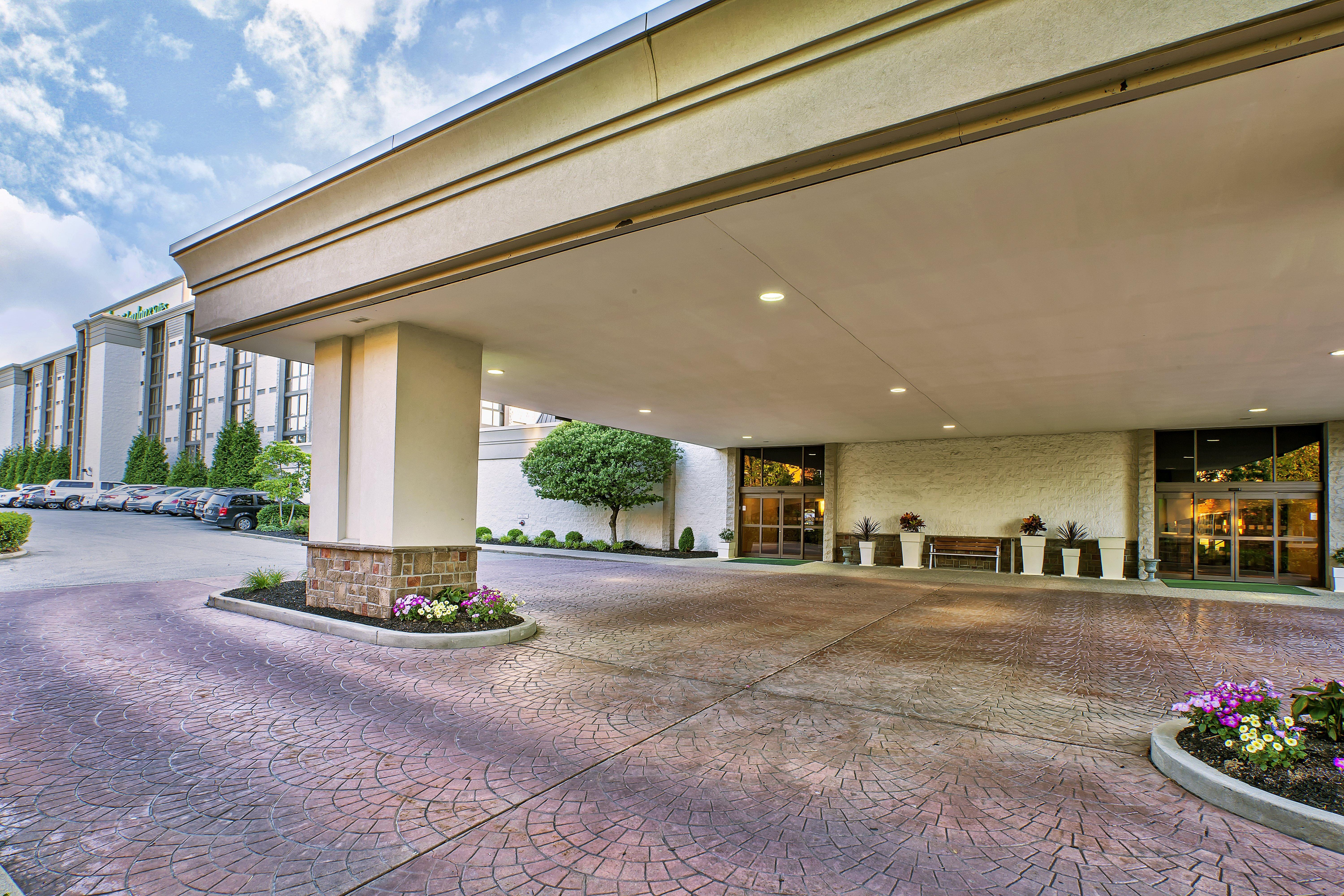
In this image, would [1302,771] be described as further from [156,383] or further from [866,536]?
[156,383]

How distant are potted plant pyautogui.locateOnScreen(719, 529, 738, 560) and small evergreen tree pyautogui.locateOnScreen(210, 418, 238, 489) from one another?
33358 millimetres

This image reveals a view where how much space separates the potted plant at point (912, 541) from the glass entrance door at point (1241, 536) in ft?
17.4

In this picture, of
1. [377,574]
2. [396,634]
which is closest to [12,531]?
[377,574]

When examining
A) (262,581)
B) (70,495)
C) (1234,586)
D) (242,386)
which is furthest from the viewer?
(242,386)

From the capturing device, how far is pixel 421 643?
20.9 ft

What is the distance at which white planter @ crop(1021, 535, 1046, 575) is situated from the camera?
51.0 feet

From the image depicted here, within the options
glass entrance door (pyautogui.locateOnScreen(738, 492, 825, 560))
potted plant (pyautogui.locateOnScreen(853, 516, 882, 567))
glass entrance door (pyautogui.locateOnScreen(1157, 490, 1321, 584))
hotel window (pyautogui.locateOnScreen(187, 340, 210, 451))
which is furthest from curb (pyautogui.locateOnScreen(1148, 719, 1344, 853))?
hotel window (pyautogui.locateOnScreen(187, 340, 210, 451))

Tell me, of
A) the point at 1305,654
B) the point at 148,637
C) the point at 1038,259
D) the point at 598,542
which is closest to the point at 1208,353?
the point at 1305,654

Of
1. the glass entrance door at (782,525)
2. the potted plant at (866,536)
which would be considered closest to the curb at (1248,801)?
the potted plant at (866,536)

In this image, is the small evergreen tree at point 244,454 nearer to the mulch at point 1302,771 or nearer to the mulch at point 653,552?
the mulch at point 653,552

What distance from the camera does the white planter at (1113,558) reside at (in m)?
14.8

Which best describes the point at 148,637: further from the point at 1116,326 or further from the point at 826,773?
the point at 1116,326

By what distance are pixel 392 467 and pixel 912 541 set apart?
14.0 m

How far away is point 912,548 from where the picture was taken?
16.9 meters
